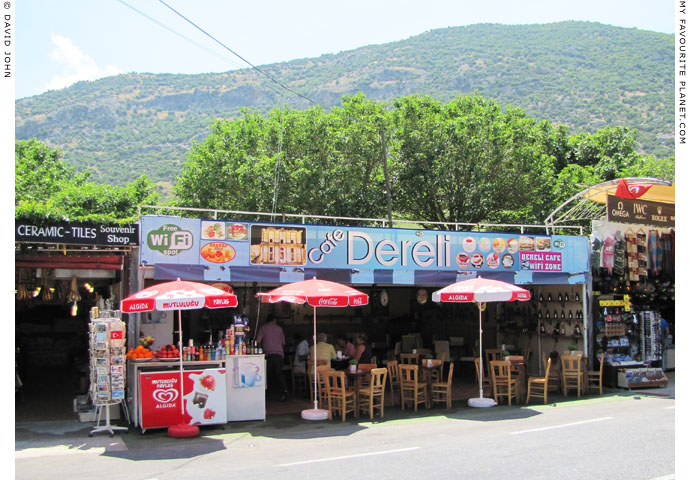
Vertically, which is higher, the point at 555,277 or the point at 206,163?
the point at 206,163

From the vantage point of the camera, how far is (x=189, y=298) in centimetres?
977

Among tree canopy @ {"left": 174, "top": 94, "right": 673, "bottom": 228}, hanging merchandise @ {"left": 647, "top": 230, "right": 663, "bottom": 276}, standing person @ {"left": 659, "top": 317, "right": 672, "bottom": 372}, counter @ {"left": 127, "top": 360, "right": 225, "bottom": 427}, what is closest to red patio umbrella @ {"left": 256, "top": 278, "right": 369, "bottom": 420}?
counter @ {"left": 127, "top": 360, "right": 225, "bottom": 427}

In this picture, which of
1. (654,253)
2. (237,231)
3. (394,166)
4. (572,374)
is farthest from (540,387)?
(394,166)

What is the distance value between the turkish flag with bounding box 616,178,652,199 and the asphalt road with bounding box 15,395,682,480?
6.42 metres

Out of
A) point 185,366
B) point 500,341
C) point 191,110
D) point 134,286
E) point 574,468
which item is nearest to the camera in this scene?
point 574,468

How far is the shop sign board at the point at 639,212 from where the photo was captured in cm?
1567

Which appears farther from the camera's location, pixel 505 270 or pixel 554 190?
pixel 554 190

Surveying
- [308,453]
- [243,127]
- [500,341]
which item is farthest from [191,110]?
[308,453]

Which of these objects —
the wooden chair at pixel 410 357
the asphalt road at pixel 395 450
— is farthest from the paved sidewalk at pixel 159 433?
the wooden chair at pixel 410 357

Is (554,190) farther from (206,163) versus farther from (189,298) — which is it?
(189,298)

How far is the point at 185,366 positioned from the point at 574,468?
21.8 ft

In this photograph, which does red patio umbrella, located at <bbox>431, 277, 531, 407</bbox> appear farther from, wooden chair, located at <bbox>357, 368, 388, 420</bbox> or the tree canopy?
the tree canopy

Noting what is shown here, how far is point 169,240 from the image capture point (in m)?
11.8

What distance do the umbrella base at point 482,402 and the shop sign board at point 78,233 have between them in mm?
7472
